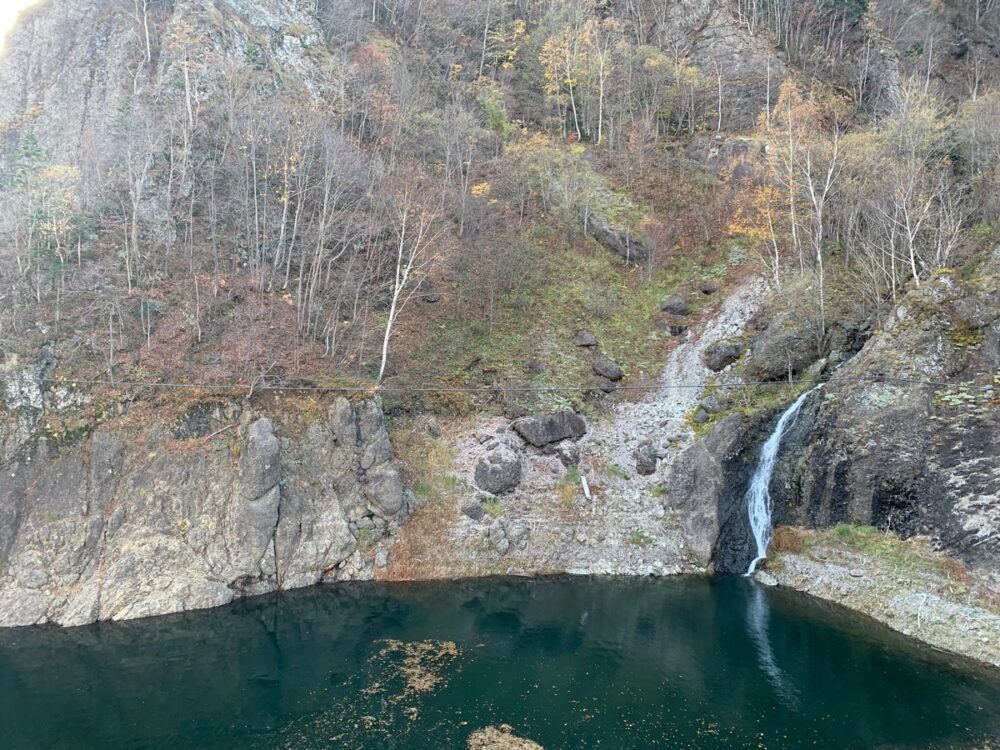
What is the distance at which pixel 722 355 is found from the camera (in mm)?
33219

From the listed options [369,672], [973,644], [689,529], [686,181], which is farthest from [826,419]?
[686,181]

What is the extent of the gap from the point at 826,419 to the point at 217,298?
29.0 m

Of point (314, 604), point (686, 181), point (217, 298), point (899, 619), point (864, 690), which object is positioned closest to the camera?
point (864, 690)

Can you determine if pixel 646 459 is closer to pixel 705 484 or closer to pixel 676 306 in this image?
pixel 705 484

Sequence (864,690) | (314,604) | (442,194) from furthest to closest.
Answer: (442,194), (314,604), (864,690)

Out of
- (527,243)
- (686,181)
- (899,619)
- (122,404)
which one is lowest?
(899,619)

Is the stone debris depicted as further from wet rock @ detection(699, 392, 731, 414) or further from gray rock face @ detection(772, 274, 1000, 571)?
wet rock @ detection(699, 392, 731, 414)

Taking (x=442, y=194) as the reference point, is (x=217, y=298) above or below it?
below

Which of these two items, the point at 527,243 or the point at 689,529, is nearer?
the point at 689,529

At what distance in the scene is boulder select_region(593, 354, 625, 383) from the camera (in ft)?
114

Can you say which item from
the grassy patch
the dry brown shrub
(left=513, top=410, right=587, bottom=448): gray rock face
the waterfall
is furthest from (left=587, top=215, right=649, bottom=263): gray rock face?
the dry brown shrub

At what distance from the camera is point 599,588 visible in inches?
966

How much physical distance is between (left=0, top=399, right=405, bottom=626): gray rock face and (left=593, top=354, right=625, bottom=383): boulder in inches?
565

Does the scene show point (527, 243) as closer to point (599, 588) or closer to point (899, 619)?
point (599, 588)
